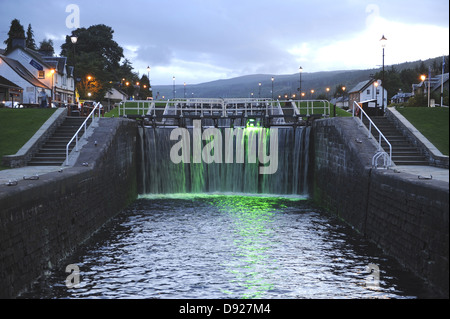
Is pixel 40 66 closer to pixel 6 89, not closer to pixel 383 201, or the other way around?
pixel 6 89

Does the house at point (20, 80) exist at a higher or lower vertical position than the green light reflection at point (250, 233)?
higher

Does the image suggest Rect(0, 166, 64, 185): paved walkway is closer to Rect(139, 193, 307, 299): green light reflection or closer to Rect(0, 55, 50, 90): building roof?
Rect(139, 193, 307, 299): green light reflection

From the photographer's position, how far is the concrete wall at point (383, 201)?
412 inches

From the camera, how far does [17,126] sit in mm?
23562

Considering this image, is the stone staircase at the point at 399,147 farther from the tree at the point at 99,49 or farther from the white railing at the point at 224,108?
the tree at the point at 99,49

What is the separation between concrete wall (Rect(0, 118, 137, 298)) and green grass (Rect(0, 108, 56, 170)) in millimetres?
3091

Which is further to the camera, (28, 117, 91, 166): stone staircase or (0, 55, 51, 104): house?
(0, 55, 51, 104): house

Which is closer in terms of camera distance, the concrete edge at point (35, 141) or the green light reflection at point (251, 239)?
Result: the green light reflection at point (251, 239)

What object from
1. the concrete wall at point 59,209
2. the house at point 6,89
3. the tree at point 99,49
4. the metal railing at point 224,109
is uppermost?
the tree at point 99,49

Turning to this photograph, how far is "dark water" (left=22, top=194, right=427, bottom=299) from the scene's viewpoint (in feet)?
36.6

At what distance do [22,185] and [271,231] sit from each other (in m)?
8.45

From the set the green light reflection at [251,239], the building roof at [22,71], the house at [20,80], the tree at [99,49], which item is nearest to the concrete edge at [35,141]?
the green light reflection at [251,239]

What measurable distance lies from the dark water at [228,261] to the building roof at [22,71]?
4528 cm

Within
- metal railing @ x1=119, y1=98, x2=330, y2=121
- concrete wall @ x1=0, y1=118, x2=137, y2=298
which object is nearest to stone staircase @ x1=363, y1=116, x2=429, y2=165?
metal railing @ x1=119, y1=98, x2=330, y2=121
